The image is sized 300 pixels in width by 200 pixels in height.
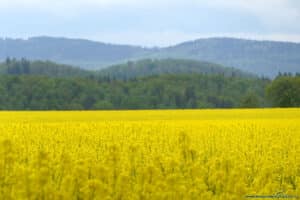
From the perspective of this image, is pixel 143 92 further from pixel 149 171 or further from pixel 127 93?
pixel 149 171

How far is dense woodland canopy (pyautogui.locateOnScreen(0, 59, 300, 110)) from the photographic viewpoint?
105481mm

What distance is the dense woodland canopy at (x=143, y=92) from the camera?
10548cm

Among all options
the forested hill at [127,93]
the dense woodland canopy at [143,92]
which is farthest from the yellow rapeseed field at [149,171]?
the forested hill at [127,93]

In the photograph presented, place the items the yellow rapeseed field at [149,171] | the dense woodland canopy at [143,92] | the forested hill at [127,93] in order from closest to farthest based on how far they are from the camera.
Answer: the yellow rapeseed field at [149,171] → the dense woodland canopy at [143,92] → the forested hill at [127,93]

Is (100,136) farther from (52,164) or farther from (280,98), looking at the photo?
(280,98)

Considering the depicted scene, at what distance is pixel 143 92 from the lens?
13362 cm

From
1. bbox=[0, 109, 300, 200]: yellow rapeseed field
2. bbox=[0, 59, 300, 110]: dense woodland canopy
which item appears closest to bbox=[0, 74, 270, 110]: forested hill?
bbox=[0, 59, 300, 110]: dense woodland canopy

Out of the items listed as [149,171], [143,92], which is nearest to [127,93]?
[143,92]

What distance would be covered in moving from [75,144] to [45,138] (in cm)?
159

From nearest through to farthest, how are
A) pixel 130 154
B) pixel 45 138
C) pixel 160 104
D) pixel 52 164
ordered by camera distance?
1. pixel 52 164
2. pixel 130 154
3. pixel 45 138
4. pixel 160 104

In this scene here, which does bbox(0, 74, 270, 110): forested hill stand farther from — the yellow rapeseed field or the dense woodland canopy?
the yellow rapeseed field

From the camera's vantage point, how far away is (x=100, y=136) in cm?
1938

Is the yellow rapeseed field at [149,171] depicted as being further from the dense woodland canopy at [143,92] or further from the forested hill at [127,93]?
the forested hill at [127,93]

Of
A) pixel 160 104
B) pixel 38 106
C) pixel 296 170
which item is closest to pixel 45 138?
pixel 296 170
